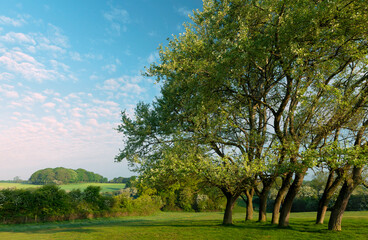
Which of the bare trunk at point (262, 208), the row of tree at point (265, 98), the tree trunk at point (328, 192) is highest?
the row of tree at point (265, 98)

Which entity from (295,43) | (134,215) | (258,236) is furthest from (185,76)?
(134,215)

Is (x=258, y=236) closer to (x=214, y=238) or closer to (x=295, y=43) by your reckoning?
(x=214, y=238)

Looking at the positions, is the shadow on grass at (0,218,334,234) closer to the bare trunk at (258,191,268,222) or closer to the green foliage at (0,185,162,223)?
the bare trunk at (258,191,268,222)

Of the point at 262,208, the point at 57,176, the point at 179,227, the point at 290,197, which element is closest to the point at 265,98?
the point at 290,197

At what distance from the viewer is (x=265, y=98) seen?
60.2 ft

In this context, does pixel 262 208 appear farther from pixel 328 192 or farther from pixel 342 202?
pixel 342 202

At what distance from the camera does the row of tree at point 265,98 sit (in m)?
12.9

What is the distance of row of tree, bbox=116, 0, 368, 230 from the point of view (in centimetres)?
1293

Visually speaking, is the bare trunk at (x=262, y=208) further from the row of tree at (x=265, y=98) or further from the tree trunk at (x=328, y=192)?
the tree trunk at (x=328, y=192)

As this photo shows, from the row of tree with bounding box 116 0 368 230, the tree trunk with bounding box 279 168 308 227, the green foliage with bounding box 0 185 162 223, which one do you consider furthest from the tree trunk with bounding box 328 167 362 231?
the green foliage with bounding box 0 185 162 223

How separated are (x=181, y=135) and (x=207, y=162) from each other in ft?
10.1

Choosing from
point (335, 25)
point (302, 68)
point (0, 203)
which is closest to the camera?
point (335, 25)

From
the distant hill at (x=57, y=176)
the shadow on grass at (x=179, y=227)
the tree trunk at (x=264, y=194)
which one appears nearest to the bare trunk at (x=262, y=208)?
the tree trunk at (x=264, y=194)

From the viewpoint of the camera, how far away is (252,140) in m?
18.5
